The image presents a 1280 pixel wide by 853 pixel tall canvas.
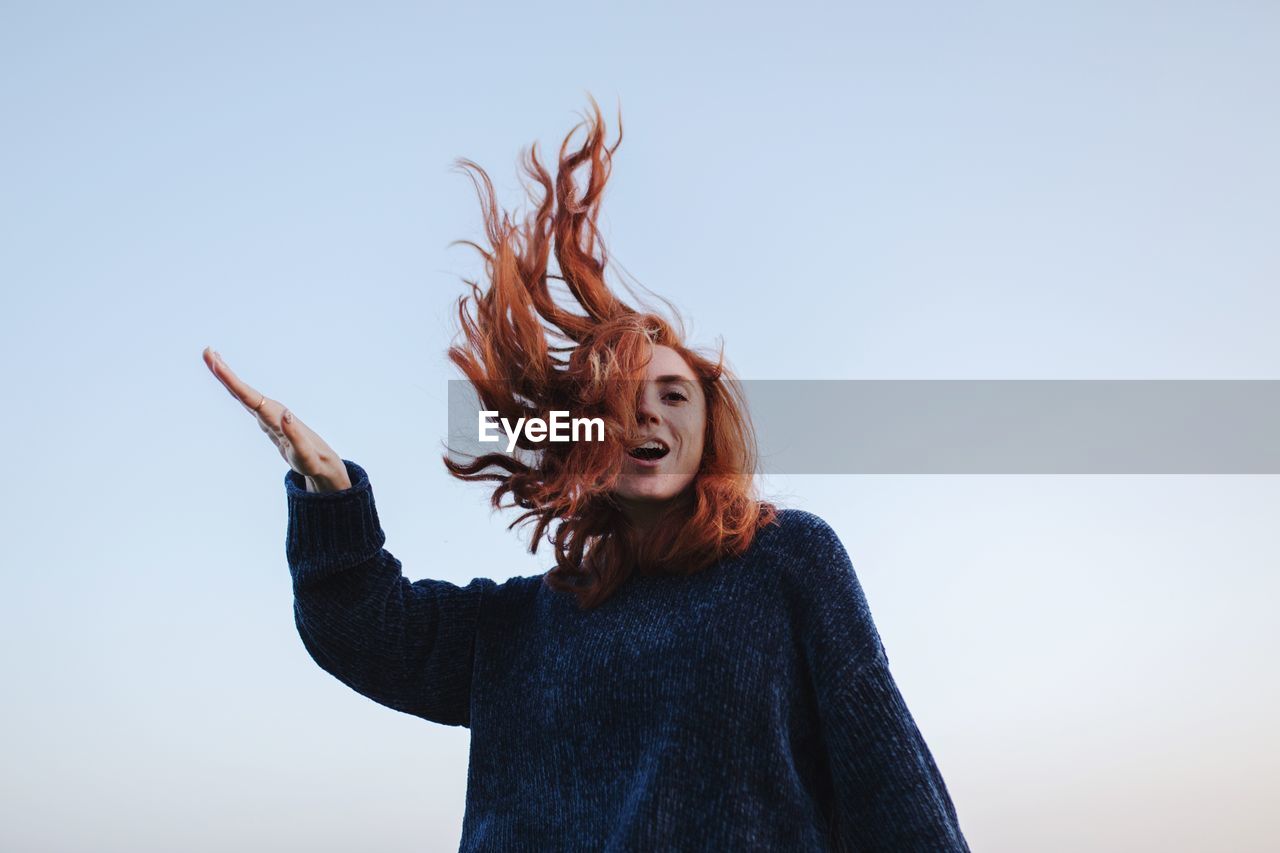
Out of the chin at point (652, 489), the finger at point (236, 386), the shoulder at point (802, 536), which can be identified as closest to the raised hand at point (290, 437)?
the finger at point (236, 386)

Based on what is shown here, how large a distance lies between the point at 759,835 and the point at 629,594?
50 centimetres

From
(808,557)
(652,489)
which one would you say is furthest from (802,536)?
(652,489)

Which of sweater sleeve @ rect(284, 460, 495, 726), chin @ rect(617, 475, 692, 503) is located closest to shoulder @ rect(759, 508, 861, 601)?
chin @ rect(617, 475, 692, 503)

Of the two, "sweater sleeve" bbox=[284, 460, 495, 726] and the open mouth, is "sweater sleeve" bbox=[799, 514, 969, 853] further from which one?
"sweater sleeve" bbox=[284, 460, 495, 726]

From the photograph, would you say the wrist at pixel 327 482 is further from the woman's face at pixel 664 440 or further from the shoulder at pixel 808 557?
the shoulder at pixel 808 557

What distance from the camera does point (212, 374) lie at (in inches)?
82.0

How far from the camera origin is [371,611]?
2.32m

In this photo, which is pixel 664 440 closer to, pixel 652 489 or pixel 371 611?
pixel 652 489

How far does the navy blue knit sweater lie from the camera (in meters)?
1.96

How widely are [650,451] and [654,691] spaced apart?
45 cm

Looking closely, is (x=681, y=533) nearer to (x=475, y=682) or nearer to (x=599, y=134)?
(x=475, y=682)

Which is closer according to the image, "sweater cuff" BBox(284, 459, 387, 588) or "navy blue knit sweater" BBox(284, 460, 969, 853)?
"navy blue knit sweater" BBox(284, 460, 969, 853)

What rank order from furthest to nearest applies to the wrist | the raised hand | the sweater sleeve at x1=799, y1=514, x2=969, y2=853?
the wrist < the raised hand < the sweater sleeve at x1=799, y1=514, x2=969, y2=853

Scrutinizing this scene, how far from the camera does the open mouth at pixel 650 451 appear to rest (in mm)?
2248
